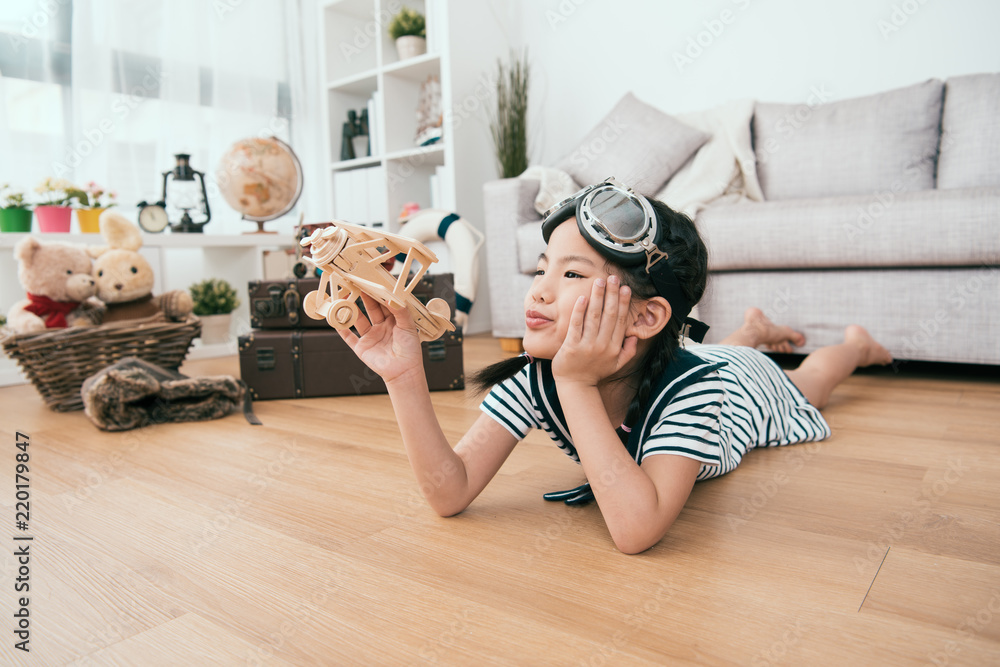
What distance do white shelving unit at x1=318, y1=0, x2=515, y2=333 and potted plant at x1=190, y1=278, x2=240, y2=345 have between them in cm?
90

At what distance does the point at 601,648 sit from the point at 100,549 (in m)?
0.62

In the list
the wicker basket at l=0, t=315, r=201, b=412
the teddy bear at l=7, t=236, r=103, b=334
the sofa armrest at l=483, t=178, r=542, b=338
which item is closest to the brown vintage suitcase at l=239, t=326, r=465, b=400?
the wicker basket at l=0, t=315, r=201, b=412

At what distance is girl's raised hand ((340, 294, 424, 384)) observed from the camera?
788 millimetres

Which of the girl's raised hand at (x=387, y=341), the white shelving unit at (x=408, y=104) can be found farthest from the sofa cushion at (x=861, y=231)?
the white shelving unit at (x=408, y=104)

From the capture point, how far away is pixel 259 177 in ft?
8.93

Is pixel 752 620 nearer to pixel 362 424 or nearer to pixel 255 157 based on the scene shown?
pixel 362 424

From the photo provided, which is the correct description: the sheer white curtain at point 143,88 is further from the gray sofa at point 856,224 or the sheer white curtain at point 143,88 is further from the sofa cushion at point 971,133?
the sofa cushion at point 971,133

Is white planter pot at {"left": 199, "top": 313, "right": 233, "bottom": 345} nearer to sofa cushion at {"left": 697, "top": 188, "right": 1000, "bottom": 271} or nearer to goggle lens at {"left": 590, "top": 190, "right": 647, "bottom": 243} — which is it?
sofa cushion at {"left": 697, "top": 188, "right": 1000, "bottom": 271}

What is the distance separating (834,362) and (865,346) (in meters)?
0.26

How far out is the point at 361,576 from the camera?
736mm

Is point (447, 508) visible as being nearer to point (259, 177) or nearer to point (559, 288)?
point (559, 288)

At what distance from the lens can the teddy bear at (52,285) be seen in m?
1.74

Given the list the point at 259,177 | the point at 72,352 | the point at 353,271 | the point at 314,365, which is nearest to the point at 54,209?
the point at 259,177

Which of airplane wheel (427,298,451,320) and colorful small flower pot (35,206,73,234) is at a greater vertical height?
colorful small flower pot (35,206,73,234)
